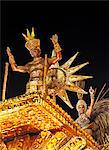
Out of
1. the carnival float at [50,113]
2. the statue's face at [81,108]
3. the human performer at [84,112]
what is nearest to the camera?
the carnival float at [50,113]

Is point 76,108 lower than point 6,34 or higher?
lower

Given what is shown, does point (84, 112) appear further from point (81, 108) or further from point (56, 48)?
point (56, 48)

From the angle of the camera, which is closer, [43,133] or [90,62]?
[43,133]

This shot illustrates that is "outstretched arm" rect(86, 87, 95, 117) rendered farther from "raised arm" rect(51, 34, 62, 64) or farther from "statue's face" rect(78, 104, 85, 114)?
"raised arm" rect(51, 34, 62, 64)

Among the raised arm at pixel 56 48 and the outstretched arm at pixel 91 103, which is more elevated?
the raised arm at pixel 56 48

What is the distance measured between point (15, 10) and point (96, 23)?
137 centimetres

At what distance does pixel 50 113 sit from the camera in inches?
268

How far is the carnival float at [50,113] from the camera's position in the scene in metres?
6.70

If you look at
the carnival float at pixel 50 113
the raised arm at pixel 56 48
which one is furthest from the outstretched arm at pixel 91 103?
the raised arm at pixel 56 48

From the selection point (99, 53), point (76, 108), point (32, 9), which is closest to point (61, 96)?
point (76, 108)

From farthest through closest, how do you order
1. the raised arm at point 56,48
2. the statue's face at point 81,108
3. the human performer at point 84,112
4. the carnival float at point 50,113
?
the statue's face at point 81,108
the human performer at point 84,112
the raised arm at point 56,48
the carnival float at point 50,113

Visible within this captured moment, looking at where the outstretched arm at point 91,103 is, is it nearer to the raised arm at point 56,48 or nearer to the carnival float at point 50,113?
the carnival float at point 50,113

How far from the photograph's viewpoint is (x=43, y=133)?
24.4 feet

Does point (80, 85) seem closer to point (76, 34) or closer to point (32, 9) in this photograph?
point (76, 34)
